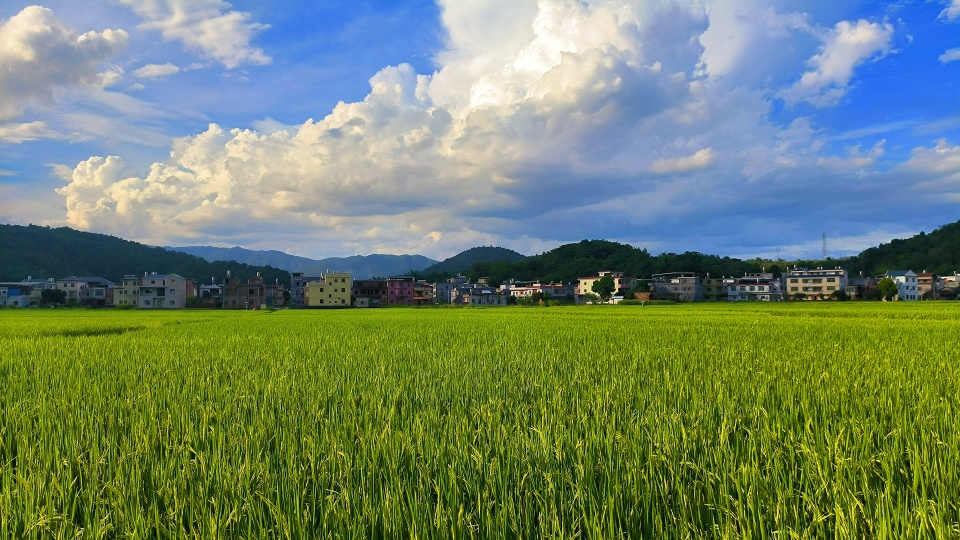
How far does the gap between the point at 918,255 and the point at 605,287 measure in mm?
54312

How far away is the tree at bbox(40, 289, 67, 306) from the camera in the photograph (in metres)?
63.7

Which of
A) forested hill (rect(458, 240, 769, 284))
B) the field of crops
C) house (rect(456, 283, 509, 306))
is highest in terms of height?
forested hill (rect(458, 240, 769, 284))

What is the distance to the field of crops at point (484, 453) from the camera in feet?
6.43

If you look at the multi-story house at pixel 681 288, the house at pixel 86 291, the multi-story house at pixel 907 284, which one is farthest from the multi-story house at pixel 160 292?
the multi-story house at pixel 907 284

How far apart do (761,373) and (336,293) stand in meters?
68.1

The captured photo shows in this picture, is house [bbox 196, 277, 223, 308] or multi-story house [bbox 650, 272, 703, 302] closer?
house [bbox 196, 277, 223, 308]

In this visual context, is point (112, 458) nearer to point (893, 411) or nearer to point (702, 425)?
point (702, 425)

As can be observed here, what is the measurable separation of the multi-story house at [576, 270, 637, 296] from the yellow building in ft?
117

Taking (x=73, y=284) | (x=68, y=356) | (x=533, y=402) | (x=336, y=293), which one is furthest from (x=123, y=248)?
(x=533, y=402)

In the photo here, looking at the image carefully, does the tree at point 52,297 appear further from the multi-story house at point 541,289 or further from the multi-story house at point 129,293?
the multi-story house at point 541,289

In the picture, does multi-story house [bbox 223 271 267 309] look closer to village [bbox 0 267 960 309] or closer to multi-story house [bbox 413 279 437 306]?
village [bbox 0 267 960 309]

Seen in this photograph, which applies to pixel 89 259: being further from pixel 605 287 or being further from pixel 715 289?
pixel 715 289

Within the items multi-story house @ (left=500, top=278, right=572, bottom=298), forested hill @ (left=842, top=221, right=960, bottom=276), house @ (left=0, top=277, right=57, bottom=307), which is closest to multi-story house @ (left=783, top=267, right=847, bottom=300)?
forested hill @ (left=842, top=221, right=960, bottom=276)

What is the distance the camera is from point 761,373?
5477 millimetres
